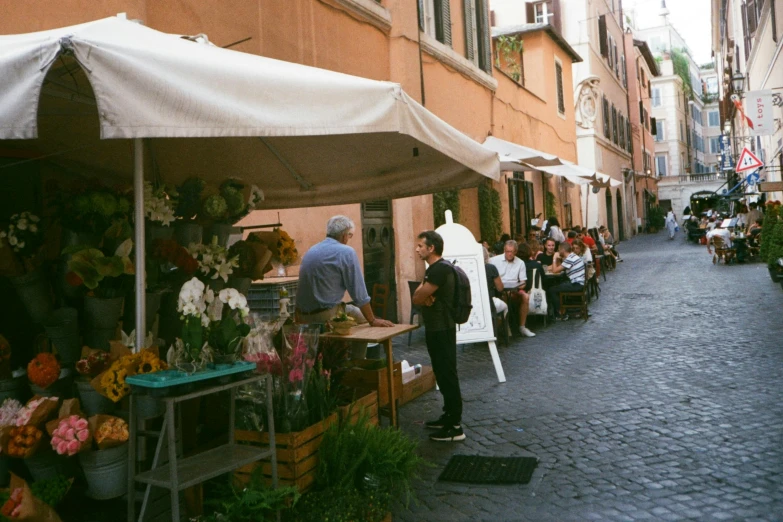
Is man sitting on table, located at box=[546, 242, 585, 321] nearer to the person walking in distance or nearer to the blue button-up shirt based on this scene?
the blue button-up shirt

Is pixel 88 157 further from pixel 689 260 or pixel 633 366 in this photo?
pixel 689 260

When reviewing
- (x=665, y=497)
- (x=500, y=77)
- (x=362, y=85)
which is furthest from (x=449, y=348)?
(x=500, y=77)

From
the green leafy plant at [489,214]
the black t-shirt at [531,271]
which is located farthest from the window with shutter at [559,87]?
the black t-shirt at [531,271]

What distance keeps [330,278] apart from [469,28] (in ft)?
32.7

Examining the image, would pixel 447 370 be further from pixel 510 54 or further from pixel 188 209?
pixel 510 54

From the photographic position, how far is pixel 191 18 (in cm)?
683

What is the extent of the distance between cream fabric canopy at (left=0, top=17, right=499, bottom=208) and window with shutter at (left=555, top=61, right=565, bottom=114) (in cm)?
1854

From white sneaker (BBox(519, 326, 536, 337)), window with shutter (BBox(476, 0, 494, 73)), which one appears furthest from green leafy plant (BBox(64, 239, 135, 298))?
window with shutter (BBox(476, 0, 494, 73))

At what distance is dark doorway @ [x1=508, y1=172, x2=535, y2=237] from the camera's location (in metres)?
16.9

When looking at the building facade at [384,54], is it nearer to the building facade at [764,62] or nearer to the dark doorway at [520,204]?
the dark doorway at [520,204]

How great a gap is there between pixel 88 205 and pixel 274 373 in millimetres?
1217

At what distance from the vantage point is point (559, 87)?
74.4 ft

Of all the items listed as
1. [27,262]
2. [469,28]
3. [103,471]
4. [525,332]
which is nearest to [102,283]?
[27,262]

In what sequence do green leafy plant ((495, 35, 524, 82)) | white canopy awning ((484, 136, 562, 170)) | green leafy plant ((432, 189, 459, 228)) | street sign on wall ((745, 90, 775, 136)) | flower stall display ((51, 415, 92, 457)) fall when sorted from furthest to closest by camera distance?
green leafy plant ((495, 35, 524, 82))
street sign on wall ((745, 90, 775, 136))
white canopy awning ((484, 136, 562, 170))
green leafy plant ((432, 189, 459, 228))
flower stall display ((51, 415, 92, 457))
